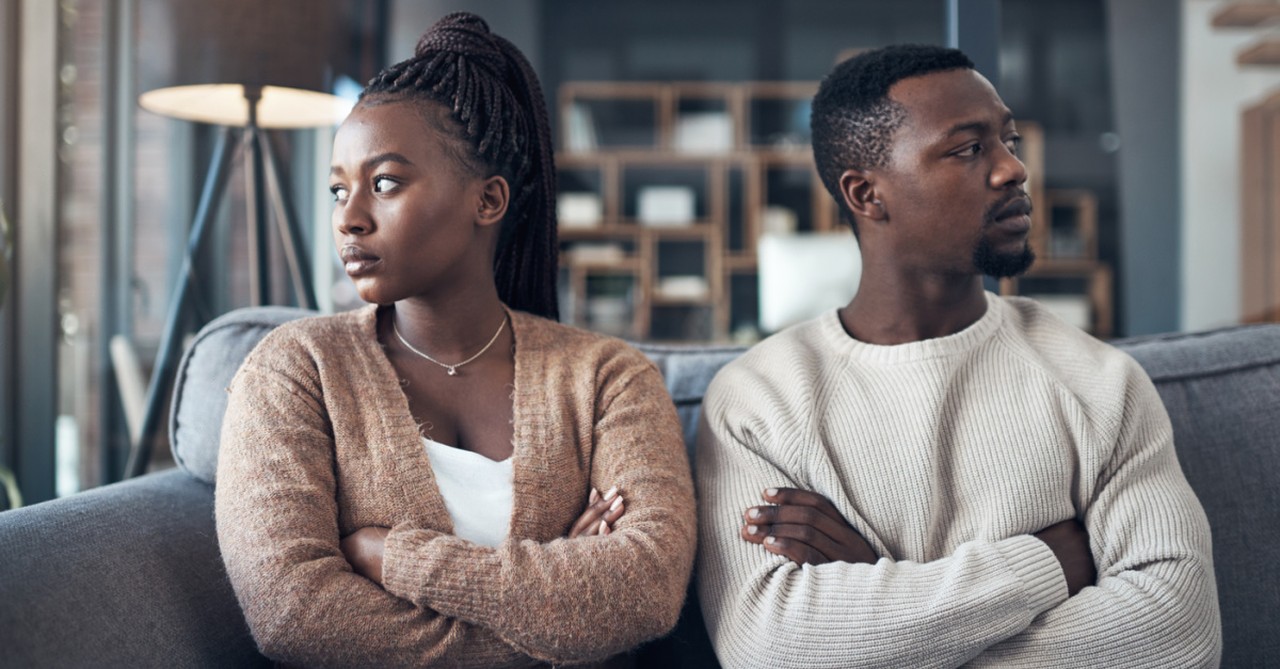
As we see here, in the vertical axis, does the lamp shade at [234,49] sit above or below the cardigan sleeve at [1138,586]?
above

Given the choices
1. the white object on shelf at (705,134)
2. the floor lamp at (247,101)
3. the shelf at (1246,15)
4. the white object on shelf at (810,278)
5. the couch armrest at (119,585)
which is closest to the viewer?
the couch armrest at (119,585)

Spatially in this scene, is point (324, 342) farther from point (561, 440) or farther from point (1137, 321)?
point (1137, 321)

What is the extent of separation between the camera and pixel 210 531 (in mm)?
1333

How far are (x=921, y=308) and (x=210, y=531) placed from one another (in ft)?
3.06

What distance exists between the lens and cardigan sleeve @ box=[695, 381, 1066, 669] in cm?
116

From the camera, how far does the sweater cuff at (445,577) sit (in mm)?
1075

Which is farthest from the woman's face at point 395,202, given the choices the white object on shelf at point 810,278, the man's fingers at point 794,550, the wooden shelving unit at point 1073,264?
the wooden shelving unit at point 1073,264

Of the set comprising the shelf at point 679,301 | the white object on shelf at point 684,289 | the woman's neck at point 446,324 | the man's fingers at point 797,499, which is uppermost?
the woman's neck at point 446,324

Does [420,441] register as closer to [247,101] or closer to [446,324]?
[446,324]

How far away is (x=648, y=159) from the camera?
6316 millimetres

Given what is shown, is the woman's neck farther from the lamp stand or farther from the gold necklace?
the lamp stand

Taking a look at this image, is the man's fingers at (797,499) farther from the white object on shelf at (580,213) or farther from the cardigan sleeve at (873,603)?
the white object on shelf at (580,213)

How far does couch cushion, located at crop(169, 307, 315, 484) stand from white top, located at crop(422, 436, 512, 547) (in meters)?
0.38

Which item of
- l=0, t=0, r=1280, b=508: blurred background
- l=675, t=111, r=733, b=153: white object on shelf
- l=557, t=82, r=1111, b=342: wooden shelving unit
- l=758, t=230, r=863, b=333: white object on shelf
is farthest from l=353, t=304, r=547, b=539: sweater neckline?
l=675, t=111, r=733, b=153: white object on shelf
